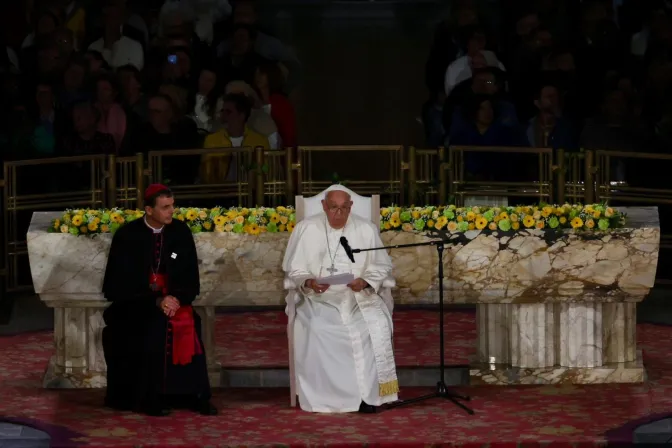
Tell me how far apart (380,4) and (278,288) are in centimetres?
670

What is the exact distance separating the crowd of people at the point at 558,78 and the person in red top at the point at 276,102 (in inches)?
50.3

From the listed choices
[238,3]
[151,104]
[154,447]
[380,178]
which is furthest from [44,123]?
[154,447]

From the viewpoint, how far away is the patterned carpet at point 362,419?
30.2ft

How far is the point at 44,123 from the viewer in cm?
1526

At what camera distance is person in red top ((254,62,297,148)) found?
52.5 feet

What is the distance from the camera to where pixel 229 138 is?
1567 cm

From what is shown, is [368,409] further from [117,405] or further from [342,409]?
[117,405]

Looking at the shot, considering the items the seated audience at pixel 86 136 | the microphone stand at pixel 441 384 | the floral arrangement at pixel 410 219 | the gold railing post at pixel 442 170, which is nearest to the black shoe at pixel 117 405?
the floral arrangement at pixel 410 219

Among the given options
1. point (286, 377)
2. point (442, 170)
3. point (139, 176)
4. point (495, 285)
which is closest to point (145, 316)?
point (286, 377)

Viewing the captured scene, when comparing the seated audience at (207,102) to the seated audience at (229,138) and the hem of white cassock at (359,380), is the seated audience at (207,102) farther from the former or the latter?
the hem of white cassock at (359,380)

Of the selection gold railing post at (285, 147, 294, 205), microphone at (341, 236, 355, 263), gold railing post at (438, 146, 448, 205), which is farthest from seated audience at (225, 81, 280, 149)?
microphone at (341, 236, 355, 263)

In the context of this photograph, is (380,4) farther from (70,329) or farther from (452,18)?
(70,329)

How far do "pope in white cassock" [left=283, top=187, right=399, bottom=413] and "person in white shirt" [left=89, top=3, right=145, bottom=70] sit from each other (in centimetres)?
611

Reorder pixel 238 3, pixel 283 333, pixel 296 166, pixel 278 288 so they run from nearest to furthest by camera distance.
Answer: pixel 278 288, pixel 283 333, pixel 296 166, pixel 238 3
